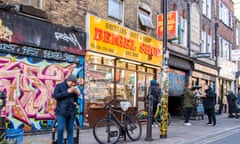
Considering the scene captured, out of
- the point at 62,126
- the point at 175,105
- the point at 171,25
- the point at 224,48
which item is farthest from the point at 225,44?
the point at 62,126

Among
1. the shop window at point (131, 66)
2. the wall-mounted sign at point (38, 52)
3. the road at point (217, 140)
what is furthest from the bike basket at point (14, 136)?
the shop window at point (131, 66)

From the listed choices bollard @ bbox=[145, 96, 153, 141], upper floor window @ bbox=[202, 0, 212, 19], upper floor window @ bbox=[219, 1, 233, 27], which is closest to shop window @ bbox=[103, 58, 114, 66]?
bollard @ bbox=[145, 96, 153, 141]

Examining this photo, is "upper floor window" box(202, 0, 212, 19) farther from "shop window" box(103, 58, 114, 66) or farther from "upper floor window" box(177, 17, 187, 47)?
"shop window" box(103, 58, 114, 66)

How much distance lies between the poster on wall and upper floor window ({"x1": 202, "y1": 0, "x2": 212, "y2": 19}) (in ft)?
22.3

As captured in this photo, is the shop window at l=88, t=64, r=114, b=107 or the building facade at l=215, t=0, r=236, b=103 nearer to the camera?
the shop window at l=88, t=64, r=114, b=107

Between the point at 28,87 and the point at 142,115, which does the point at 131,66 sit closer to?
the point at 142,115

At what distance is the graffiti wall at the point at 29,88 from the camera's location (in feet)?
32.2

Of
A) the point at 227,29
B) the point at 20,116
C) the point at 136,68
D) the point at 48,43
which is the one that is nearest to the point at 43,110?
the point at 20,116

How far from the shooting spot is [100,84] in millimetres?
13789

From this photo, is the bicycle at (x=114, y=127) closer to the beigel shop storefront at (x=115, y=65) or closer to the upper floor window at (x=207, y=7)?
the beigel shop storefront at (x=115, y=65)

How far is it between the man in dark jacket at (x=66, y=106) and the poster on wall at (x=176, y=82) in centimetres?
1221

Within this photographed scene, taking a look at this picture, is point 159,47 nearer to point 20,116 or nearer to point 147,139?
point 147,139

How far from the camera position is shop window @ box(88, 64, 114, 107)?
13.3 metres

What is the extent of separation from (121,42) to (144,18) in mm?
2820
